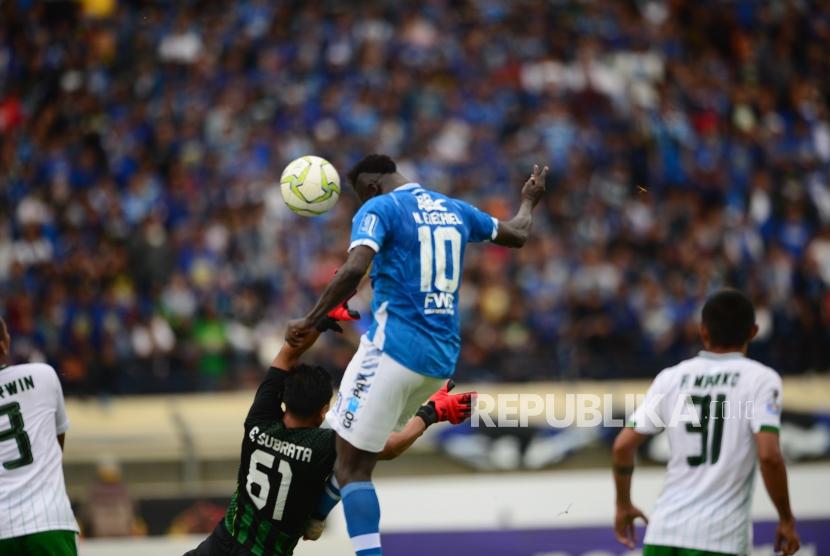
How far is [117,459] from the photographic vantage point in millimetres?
13930

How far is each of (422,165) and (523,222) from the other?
12333mm

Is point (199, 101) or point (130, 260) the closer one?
point (130, 260)

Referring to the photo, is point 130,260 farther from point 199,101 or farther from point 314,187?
point 314,187

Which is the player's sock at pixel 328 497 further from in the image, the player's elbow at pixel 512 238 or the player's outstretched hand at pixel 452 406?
the player's elbow at pixel 512 238

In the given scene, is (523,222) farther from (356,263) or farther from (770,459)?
(770,459)

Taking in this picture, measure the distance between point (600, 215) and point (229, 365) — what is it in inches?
265

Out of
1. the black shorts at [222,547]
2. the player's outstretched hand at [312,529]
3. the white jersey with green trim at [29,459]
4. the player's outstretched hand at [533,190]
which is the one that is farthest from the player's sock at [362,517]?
the player's outstretched hand at [533,190]

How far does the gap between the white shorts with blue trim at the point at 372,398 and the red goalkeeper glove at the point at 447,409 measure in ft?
1.15

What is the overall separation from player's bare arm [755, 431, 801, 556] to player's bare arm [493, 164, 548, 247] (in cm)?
224

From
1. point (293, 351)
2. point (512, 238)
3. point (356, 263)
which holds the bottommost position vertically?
point (293, 351)

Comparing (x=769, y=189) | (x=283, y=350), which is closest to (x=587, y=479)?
(x=283, y=350)

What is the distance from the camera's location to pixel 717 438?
644cm

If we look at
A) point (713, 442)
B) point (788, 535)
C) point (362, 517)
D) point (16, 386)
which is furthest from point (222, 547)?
point (788, 535)

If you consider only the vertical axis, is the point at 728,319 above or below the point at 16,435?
above
